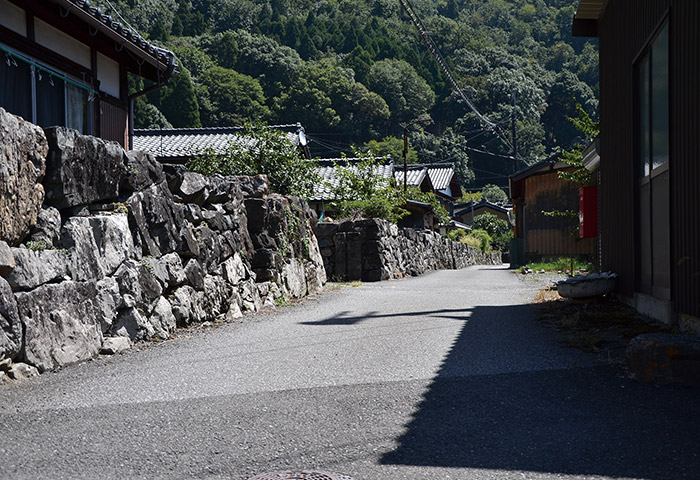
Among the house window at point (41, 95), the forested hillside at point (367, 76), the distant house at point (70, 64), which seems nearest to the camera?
the house window at point (41, 95)

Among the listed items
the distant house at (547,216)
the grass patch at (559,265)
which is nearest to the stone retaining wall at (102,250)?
the grass patch at (559,265)

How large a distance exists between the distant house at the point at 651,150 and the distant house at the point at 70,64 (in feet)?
26.2

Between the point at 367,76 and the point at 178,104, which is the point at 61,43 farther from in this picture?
the point at 367,76

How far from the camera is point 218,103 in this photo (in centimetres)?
4716

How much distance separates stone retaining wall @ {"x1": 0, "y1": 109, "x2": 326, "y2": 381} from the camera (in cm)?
573

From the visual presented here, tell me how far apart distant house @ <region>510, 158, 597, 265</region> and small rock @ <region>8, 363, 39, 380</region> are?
67.4 feet

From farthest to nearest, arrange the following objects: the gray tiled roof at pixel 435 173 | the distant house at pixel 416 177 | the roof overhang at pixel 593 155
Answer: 1. the gray tiled roof at pixel 435 173
2. the distant house at pixel 416 177
3. the roof overhang at pixel 593 155

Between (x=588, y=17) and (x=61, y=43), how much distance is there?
9449 mm

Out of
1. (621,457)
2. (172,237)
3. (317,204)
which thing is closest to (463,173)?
(317,204)

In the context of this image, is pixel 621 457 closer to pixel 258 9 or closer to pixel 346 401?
pixel 346 401

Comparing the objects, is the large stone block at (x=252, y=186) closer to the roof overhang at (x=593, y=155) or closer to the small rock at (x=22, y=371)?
the roof overhang at (x=593, y=155)

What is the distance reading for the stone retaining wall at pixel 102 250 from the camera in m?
5.73

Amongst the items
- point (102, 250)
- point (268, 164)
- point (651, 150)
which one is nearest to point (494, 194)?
point (268, 164)

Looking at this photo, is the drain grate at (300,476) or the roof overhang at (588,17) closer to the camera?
the drain grate at (300,476)
